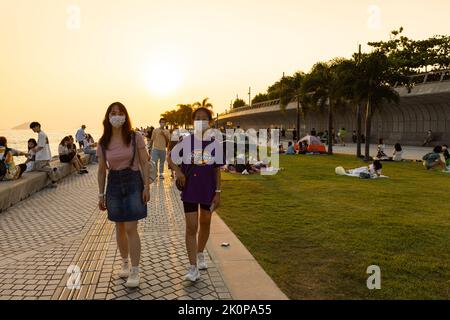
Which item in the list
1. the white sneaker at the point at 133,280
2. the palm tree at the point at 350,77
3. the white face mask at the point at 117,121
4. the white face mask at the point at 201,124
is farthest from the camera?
the palm tree at the point at 350,77

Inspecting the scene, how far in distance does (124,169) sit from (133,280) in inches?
49.0

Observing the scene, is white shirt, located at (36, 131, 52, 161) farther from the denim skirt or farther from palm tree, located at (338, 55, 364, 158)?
palm tree, located at (338, 55, 364, 158)

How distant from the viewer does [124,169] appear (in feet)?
14.1

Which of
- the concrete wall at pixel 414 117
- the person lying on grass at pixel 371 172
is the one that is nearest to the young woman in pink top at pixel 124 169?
the person lying on grass at pixel 371 172

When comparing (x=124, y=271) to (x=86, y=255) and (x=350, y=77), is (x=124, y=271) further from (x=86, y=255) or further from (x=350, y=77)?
(x=350, y=77)

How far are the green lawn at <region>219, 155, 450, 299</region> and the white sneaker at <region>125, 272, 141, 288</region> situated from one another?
1.57 metres

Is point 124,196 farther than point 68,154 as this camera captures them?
No

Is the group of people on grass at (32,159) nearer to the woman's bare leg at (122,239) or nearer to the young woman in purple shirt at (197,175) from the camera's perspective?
the woman's bare leg at (122,239)

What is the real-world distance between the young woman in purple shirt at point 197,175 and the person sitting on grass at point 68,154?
1225cm

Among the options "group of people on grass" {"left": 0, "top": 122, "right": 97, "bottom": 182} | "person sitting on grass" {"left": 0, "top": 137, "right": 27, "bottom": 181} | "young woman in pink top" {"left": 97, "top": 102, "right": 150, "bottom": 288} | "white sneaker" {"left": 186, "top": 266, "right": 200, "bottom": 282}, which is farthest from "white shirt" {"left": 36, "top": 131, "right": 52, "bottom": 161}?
"white sneaker" {"left": 186, "top": 266, "right": 200, "bottom": 282}

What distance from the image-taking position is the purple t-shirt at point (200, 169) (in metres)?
4.41

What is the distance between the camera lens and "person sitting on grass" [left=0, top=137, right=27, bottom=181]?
33.7 ft

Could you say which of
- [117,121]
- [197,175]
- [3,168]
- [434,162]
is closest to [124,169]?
[117,121]
